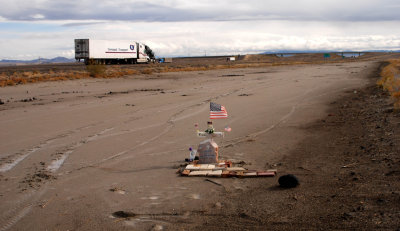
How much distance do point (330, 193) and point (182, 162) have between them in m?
3.46

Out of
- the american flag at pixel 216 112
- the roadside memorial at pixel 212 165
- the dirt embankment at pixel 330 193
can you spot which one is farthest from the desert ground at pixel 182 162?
the american flag at pixel 216 112

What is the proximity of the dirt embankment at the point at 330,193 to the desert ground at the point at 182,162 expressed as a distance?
0.02m

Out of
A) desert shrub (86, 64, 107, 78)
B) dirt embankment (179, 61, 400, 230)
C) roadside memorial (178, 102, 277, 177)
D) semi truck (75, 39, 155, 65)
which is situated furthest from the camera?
semi truck (75, 39, 155, 65)

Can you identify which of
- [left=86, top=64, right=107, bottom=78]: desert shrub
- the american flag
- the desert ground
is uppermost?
[left=86, top=64, right=107, bottom=78]: desert shrub

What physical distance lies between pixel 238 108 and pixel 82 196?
1126 centimetres

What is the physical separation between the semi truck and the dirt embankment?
5228cm

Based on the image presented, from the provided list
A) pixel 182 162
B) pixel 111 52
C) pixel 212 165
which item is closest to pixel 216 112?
pixel 212 165

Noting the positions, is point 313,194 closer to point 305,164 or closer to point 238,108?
point 305,164

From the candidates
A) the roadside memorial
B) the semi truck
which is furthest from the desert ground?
the semi truck

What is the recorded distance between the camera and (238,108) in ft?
59.4

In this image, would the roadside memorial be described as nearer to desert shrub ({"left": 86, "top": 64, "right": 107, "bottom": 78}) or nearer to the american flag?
the american flag

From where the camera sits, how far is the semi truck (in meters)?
64.5

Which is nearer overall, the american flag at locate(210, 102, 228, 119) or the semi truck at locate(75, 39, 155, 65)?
the american flag at locate(210, 102, 228, 119)

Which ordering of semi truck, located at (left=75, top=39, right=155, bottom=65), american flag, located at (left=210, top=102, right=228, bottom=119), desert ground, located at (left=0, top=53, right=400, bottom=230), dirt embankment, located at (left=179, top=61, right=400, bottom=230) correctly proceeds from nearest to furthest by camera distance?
dirt embankment, located at (left=179, top=61, right=400, bottom=230) → desert ground, located at (left=0, top=53, right=400, bottom=230) → american flag, located at (left=210, top=102, right=228, bottom=119) → semi truck, located at (left=75, top=39, right=155, bottom=65)
